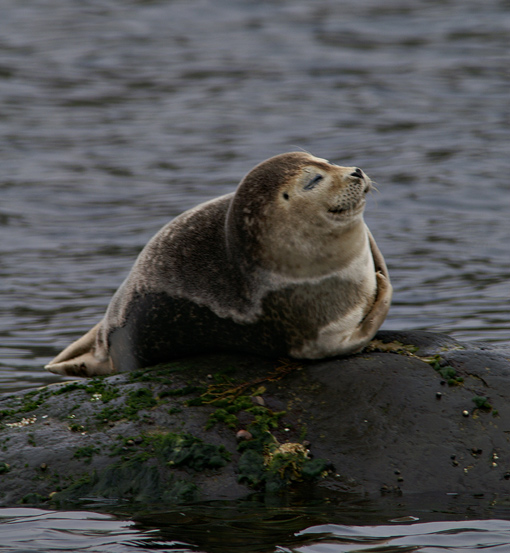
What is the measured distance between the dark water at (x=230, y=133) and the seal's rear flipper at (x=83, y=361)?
1170mm

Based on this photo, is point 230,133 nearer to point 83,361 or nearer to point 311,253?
point 83,361

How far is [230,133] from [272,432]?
46.3ft

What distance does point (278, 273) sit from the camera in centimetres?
604

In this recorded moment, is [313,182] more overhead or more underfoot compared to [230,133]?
more overhead

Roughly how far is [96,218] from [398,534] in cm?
1064

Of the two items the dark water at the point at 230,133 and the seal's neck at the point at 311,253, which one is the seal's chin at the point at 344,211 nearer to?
the seal's neck at the point at 311,253

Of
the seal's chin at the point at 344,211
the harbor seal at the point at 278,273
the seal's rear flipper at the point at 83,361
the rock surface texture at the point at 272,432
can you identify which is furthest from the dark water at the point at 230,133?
the seal's chin at the point at 344,211

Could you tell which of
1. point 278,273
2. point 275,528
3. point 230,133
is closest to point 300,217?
point 278,273

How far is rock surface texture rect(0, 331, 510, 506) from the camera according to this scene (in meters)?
5.45

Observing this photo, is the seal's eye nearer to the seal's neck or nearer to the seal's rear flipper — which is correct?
the seal's neck

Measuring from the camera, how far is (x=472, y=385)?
5828 millimetres

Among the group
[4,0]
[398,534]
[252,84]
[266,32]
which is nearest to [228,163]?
[252,84]

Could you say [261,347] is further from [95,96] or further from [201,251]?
[95,96]

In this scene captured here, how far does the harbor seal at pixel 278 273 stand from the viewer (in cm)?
601
